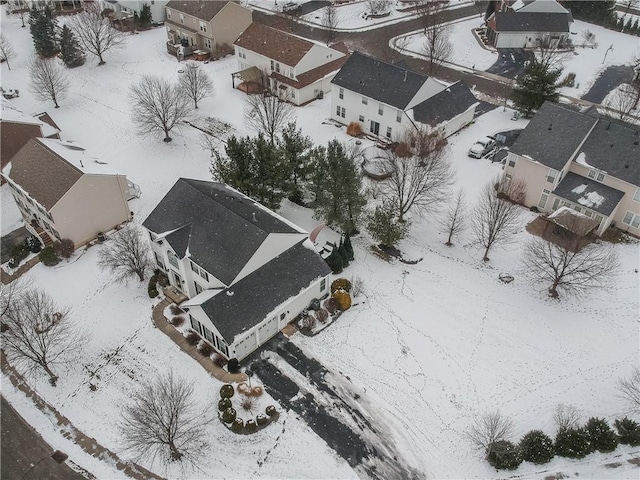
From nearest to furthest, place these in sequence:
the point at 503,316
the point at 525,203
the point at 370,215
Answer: the point at 503,316 → the point at 370,215 → the point at 525,203

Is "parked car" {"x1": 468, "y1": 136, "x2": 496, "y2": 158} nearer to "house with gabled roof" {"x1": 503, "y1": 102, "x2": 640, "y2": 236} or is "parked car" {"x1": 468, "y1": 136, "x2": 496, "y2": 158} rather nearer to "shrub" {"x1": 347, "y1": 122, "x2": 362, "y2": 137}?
"house with gabled roof" {"x1": 503, "y1": 102, "x2": 640, "y2": 236}

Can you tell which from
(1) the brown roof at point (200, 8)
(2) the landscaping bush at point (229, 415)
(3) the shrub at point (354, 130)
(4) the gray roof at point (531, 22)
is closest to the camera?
(2) the landscaping bush at point (229, 415)

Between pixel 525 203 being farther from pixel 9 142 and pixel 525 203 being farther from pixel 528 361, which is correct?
pixel 9 142

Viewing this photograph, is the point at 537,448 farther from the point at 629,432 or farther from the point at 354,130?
the point at 354,130

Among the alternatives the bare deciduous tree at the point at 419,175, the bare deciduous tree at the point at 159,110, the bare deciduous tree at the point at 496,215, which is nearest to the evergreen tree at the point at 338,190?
the bare deciduous tree at the point at 419,175

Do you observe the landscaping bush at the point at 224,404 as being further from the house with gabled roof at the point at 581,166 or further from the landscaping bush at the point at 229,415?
the house with gabled roof at the point at 581,166

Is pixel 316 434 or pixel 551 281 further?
pixel 551 281

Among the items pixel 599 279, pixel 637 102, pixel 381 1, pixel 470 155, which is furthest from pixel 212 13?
pixel 599 279

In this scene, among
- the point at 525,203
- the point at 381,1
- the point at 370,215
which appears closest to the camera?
the point at 370,215
